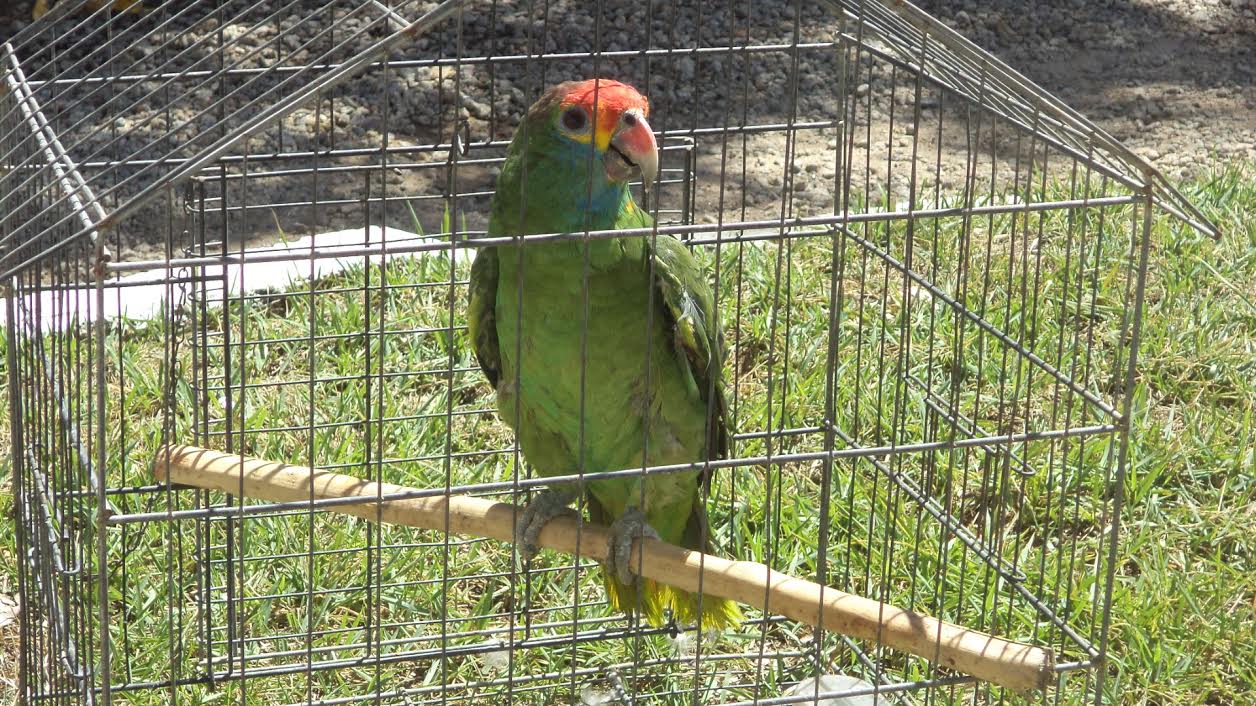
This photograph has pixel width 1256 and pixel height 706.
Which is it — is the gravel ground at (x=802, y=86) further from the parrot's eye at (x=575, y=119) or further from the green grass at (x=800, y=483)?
the parrot's eye at (x=575, y=119)

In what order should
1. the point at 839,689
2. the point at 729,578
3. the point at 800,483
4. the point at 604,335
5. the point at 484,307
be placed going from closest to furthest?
the point at 729,578
the point at 604,335
the point at 484,307
the point at 839,689
the point at 800,483

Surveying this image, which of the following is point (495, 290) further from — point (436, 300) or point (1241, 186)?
point (1241, 186)

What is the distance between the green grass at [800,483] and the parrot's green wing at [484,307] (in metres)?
0.21

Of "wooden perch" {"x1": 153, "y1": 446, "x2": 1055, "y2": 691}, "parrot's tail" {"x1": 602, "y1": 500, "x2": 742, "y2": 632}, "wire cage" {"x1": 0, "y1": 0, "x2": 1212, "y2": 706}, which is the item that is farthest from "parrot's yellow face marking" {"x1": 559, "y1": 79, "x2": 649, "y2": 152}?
"parrot's tail" {"x1": 602, "y1": 500, "x2": 742, "y2": 632}

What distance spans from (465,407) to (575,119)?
4.14 feet

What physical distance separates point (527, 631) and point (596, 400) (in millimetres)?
427

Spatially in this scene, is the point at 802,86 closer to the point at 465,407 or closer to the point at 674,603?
the point at 465,407

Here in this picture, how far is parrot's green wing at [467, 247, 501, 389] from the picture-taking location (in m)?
2.20

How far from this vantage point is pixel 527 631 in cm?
224

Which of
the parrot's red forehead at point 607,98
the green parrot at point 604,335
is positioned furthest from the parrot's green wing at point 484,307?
the parrot's red forehead at point 607,98

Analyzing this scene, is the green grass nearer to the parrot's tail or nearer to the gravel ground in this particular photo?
the parrot's tail

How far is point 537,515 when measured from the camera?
7.18 ft

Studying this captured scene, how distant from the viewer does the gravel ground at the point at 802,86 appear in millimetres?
4473

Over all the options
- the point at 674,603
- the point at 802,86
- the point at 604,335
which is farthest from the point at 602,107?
the point at 802,86
